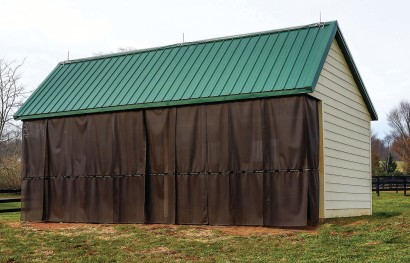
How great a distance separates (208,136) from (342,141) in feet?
15.5

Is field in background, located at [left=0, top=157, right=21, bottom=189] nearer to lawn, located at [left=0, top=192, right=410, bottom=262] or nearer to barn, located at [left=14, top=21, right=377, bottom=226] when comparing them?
barn, located at [left=14, top=21, right=377, bottom=226]

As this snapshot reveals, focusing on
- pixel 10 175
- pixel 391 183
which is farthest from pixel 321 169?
pixel 10 175

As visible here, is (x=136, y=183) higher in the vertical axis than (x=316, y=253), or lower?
higher

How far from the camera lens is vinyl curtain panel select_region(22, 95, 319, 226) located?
16406mm

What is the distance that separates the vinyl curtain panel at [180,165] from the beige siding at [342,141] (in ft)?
4.39

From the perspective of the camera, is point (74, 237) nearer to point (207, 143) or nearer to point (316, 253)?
point (207, 143)

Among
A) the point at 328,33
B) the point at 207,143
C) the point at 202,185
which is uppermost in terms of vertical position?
the point at 328,33

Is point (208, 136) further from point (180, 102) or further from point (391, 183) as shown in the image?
point (391, 183)

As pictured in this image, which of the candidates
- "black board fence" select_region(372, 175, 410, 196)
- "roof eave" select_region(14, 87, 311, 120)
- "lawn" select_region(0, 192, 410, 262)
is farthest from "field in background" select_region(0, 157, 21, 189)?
"lawn" select_region(0, 192, 410, 262)

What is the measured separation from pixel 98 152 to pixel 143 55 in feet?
13.9

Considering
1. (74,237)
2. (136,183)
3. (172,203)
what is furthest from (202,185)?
(74,237)

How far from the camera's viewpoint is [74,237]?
16422 mm

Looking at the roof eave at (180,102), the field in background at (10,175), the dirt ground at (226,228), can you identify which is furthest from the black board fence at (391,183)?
the field in background at (10,175)

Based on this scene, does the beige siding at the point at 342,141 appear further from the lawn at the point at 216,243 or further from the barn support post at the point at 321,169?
the lawn at the point at 216,243
